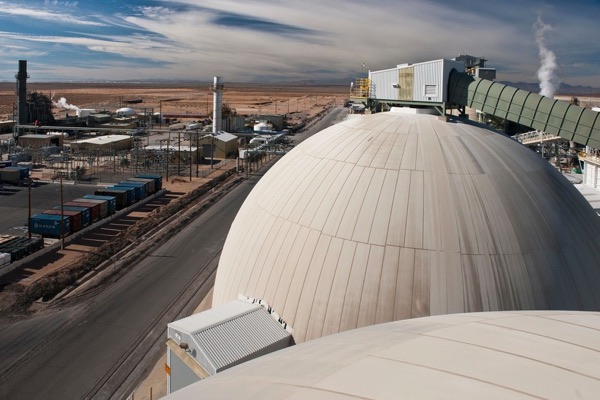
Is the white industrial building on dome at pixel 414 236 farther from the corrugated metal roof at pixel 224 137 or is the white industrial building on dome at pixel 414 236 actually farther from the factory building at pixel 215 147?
the corrugated metal roof at pixel 224 137

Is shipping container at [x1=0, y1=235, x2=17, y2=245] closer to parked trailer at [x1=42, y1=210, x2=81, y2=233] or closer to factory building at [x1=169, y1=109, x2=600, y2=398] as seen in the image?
parked trailer at [x1=42, y1=210, x2=81, y2=233]

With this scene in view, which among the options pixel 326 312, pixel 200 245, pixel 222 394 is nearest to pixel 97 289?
pixel 200 245

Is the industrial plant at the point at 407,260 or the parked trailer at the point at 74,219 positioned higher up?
the industrial plant at the point at 407,260

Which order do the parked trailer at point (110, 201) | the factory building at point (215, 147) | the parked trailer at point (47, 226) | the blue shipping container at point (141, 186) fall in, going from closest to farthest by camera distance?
the parked trailer at point (47, 226), the parked trailer at point (110, 201), the blue shipping container at point (141, 186), the factory building at point (215, 147)

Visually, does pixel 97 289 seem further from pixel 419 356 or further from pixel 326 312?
pixel 419 356

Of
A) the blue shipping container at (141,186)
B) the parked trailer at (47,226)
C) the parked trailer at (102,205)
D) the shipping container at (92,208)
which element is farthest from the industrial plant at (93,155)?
the parked trailer at (102,205)

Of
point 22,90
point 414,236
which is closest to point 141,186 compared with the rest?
point 414,236
